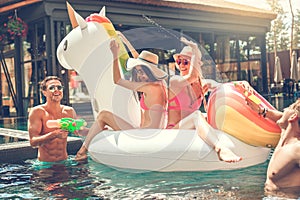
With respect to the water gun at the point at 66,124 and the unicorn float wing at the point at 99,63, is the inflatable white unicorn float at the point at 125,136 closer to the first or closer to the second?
the unicorn float wing at the point at 99,63

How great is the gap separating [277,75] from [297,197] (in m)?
13.7

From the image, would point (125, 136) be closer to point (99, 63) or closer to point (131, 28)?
point (99, 63)

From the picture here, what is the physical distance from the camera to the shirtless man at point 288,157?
302cm

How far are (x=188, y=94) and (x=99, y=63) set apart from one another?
1.03 m

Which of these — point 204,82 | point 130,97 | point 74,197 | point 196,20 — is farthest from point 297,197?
point 196,20

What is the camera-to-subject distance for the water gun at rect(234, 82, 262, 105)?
156 inches

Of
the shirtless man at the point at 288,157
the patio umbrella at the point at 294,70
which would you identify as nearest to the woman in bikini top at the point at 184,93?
the shirtless man at the point at 288,157

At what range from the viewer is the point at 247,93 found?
4.03 m

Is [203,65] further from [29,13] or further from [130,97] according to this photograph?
[29,13]

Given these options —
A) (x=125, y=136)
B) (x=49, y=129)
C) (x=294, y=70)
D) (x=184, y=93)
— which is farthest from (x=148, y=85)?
(x=294, y=70)

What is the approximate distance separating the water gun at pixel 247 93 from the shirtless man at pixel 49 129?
70.0 inches

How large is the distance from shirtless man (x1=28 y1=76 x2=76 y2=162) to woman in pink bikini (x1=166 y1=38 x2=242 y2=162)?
1139 millimetres

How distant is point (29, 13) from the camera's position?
436 inches

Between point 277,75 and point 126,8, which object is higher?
point 126,8
